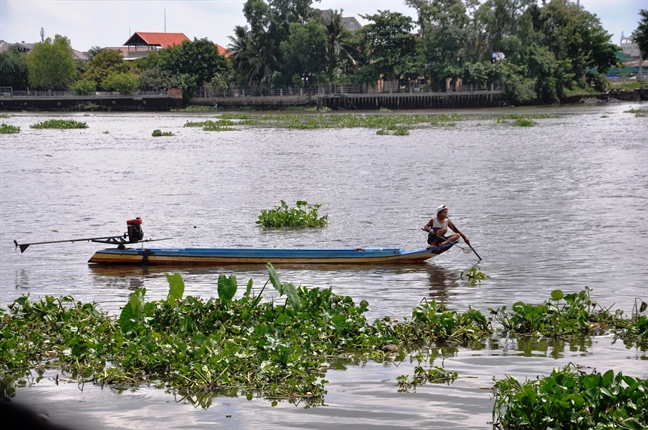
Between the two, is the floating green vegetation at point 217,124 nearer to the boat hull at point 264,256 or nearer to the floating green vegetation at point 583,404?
the boat hull at point 264,256

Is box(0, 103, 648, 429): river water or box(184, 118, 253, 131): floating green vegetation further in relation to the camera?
box(184, 118, 253, 131): floating green vegetation

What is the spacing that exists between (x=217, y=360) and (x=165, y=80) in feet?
310

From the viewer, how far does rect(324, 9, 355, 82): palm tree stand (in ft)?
300

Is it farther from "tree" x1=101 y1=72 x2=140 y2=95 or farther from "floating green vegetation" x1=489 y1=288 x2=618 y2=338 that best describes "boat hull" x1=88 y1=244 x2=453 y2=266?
"tree" x1=101 y1=72 x2=140 y2=95

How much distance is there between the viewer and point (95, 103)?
326 ft

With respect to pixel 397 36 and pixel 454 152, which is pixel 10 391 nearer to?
pixel 454 152

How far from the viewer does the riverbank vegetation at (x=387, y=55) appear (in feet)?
291

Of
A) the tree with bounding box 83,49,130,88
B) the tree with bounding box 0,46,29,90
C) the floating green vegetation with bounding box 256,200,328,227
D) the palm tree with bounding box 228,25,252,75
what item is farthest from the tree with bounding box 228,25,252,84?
the floating green vegetation with bounding box 256,200,328,227

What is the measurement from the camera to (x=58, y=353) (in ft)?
28.0

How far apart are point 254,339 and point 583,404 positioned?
11.4ft

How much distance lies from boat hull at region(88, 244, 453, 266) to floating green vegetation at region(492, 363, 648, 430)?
270 inches

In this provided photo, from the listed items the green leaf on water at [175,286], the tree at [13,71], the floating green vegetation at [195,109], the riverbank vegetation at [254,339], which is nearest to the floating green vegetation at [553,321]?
the riverbank vegetation at [254,339]

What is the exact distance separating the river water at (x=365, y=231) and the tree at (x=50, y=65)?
219 feet

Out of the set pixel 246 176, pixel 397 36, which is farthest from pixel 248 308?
pixel 397 36
